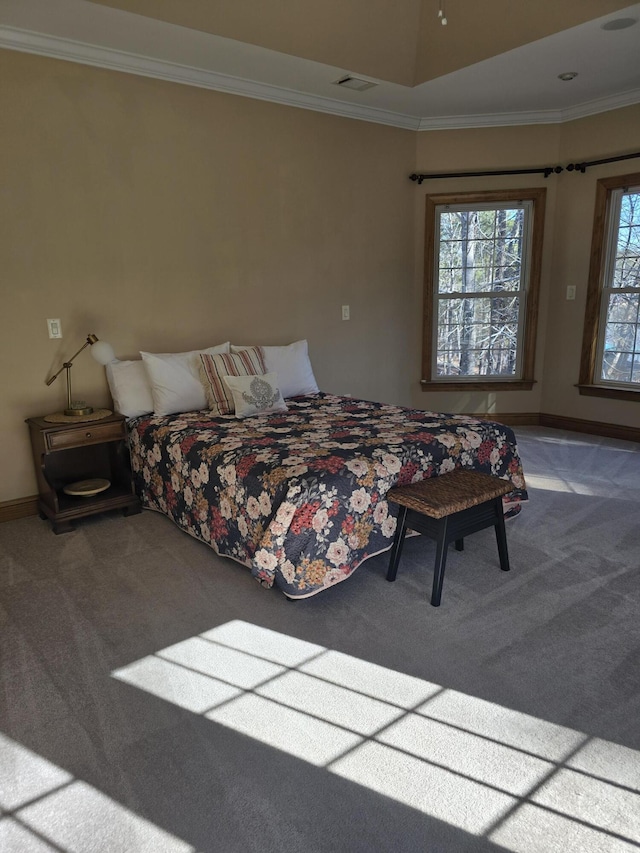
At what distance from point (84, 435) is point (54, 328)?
736 mm

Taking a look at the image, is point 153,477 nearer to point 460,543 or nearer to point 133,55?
point 460,543

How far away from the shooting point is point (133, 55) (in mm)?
3557

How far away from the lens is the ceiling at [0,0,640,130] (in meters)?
3.19

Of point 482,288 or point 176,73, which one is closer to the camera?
point 176,73

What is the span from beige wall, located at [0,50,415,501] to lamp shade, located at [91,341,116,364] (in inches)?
12.5

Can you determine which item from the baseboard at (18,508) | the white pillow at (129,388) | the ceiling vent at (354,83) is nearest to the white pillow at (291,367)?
the white pillow at (129,388)

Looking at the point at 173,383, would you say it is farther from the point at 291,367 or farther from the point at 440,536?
the point at 440,536

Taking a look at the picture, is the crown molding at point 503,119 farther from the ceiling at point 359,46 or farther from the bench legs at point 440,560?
the bench legs at point 440,560

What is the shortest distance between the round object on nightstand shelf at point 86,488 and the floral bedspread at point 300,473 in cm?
22

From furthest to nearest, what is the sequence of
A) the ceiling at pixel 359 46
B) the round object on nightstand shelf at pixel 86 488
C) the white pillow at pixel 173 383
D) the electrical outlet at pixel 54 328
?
the white pillow at pixel 173 383 → the electrical outlet at pixel 54 328 → the round object on nightstand shelf at pixel 86 488 → the ceiling at pixel 359 46

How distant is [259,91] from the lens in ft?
13.6

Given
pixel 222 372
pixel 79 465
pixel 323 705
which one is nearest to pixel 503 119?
pixel 222 372

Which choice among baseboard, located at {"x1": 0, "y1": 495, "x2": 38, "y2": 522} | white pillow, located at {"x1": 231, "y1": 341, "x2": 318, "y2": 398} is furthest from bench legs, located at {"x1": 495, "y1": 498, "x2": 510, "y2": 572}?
baseboard, located at {"x1": 0, "y1": 495, "x2": 38, "y2": 522}

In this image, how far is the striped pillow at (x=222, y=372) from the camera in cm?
371
